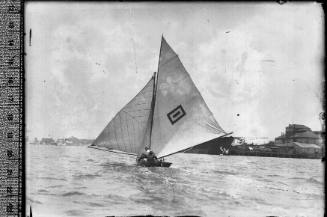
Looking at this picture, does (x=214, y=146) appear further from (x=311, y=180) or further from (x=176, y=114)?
(x=311, y=180)

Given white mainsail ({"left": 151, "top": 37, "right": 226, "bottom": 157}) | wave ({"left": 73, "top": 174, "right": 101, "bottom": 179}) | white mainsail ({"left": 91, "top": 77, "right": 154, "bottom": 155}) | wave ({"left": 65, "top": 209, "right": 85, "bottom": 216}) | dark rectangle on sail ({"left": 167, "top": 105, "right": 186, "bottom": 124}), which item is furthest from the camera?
dark rectangle on sail ({"left": 167, "top": 105, "right": 186, "bottom": 124})

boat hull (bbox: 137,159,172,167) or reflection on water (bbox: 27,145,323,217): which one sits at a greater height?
boat hull (bbox: 137,159,172,167)

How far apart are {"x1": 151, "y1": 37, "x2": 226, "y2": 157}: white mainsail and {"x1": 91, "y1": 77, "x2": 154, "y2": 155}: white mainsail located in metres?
0.16

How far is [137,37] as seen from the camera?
212 inches

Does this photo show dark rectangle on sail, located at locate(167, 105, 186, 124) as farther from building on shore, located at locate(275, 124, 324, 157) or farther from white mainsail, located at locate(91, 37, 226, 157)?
building on shore, located at locate(275, 124, 324, 157)

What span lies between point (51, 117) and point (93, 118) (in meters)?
0.61

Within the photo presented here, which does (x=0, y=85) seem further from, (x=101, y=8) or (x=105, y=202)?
(x=105, y=202)

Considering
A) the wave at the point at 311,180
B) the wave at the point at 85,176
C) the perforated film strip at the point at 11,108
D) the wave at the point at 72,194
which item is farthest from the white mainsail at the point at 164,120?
the wave at the point at 311,180

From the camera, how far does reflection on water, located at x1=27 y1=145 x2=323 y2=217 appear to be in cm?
520

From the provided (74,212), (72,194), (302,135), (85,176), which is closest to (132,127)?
(85,176)

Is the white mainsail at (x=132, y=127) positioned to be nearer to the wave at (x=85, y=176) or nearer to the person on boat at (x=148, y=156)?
the person on boat at (x=148, y=156)

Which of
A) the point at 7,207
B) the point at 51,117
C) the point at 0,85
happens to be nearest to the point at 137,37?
the point at 51,117

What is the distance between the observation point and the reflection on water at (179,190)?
17.1 feet

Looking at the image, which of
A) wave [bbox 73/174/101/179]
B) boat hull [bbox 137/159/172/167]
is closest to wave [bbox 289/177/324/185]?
boat hull [bbox 137/159/172/167]
